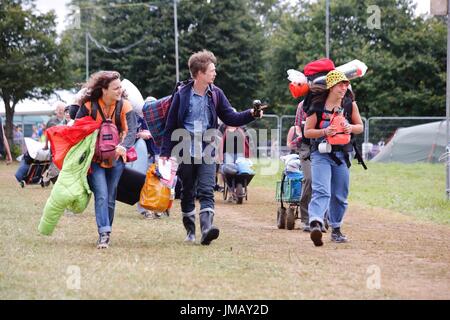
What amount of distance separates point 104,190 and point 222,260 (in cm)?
169

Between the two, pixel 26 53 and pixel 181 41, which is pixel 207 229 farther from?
pixel 181 41

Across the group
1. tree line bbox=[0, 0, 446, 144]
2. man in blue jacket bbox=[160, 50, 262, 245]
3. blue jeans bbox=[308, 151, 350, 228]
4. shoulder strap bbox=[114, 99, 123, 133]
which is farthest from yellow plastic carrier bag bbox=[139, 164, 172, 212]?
tree line bbox=[0, 0, 446, 144]

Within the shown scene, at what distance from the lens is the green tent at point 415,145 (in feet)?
115

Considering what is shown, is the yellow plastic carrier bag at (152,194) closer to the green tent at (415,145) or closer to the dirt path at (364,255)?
the dirt path at (364,255)

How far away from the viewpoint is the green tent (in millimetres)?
35175

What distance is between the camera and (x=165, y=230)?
11117 mm

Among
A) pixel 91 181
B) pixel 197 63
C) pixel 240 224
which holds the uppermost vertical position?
pixel 197 63

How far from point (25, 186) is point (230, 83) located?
3003cm

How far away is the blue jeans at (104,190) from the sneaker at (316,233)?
2087mm

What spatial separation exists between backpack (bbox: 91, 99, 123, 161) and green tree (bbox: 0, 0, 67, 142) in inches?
1232

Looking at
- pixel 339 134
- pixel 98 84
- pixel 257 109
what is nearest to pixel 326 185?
pixel 339 134
